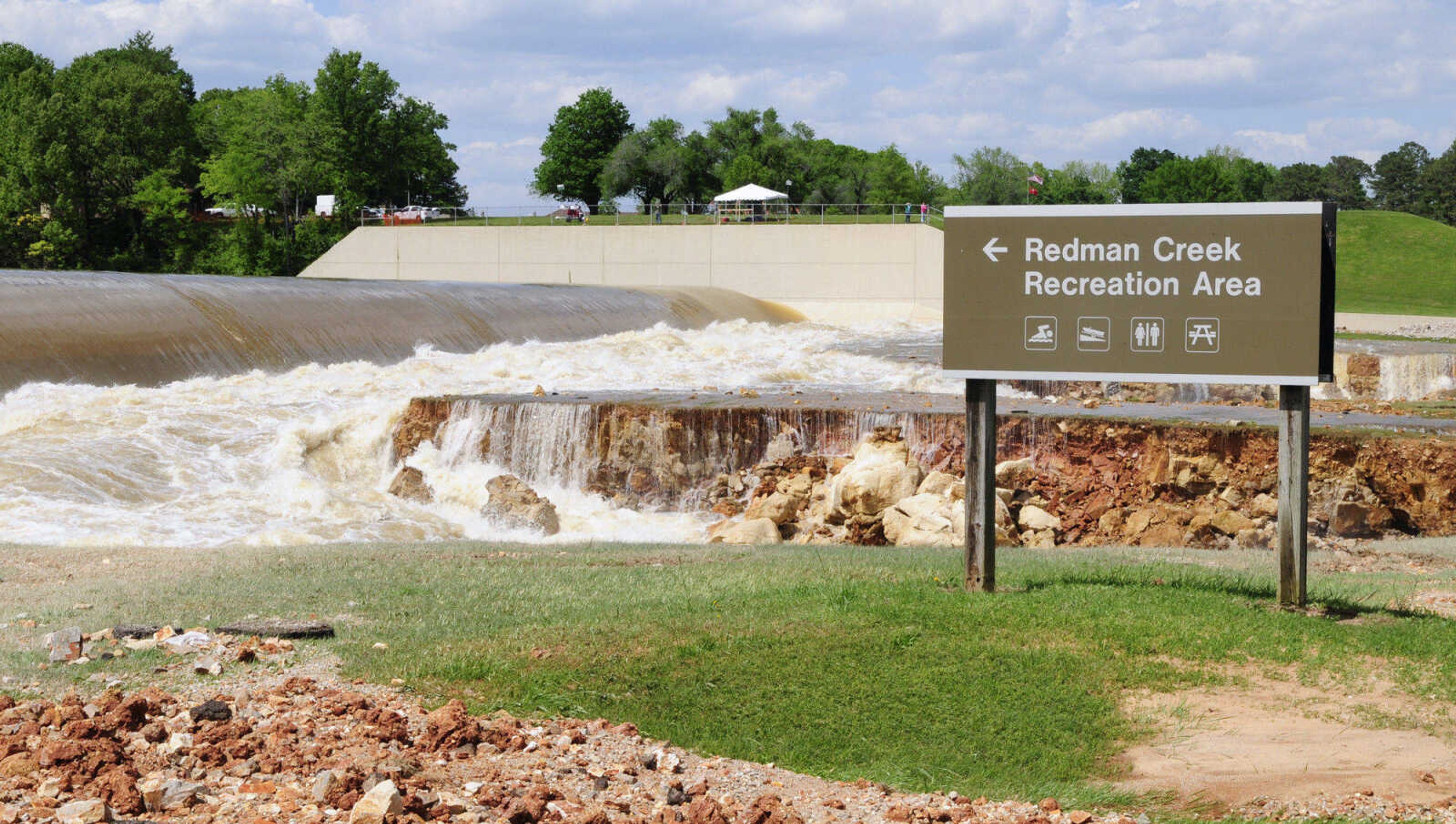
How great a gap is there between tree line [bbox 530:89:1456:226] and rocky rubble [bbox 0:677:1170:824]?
66.9 metres

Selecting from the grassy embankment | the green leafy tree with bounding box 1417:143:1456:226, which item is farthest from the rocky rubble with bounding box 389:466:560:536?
the green leafy tree with bounding box 1417:143:1456:226

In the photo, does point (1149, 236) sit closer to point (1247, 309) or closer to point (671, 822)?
point (1247, 309)

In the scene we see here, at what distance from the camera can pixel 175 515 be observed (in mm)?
14172

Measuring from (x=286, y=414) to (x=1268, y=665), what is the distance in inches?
621

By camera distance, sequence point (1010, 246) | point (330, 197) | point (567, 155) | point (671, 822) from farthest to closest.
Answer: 1. point (567, 155)
2. point (330, 197)
3. point (1010, 246)
4. point (671, 822)

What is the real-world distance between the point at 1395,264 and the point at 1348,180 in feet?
194

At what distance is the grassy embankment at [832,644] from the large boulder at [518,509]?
17.7 ft

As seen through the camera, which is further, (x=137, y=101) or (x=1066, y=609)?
(x=137, y=101)

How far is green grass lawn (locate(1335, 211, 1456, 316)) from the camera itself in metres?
52.9

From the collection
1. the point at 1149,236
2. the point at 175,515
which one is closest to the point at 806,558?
the point at 1149,236

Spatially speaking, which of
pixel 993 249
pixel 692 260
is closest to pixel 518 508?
pixel 993 249

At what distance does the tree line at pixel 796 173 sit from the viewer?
80750 millimetres

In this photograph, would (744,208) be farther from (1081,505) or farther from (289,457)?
(1081,505)

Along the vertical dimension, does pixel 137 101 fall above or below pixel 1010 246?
above
